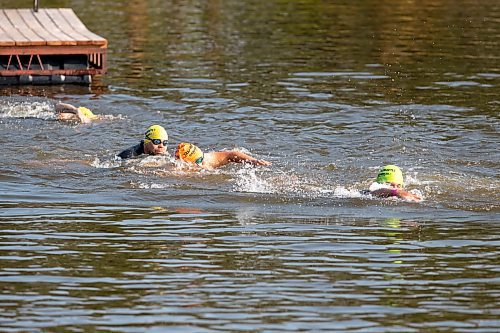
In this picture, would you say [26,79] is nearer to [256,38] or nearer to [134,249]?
[256,38]

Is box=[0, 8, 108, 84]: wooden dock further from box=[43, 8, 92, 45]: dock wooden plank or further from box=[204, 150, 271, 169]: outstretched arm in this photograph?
box=[204, 150, 271, 169]: outstretched arm

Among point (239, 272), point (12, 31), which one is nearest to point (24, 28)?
point (12, 31)

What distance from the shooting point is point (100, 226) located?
41.8 ft

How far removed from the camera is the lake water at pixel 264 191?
975cm

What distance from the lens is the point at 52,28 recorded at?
81.8 feet

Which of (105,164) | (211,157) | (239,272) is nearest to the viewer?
(239,272)

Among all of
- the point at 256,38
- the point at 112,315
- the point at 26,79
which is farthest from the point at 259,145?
the point at 256,38

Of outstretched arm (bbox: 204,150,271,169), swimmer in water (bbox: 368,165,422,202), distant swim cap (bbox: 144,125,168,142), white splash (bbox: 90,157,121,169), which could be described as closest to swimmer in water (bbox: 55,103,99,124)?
white splash (bbox: 90,157,121,169)

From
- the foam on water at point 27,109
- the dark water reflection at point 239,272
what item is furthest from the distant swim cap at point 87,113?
the dark water reflection at point 239,272

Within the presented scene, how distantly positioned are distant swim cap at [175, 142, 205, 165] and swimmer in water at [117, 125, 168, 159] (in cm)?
35

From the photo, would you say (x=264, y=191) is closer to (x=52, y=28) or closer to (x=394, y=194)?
(x=394, y=194)

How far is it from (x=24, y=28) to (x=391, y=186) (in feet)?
40.7

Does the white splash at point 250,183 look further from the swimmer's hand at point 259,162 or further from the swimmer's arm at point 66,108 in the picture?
the swimmer's arm at point 66,108

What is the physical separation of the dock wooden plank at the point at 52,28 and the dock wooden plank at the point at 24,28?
1.13 ft
